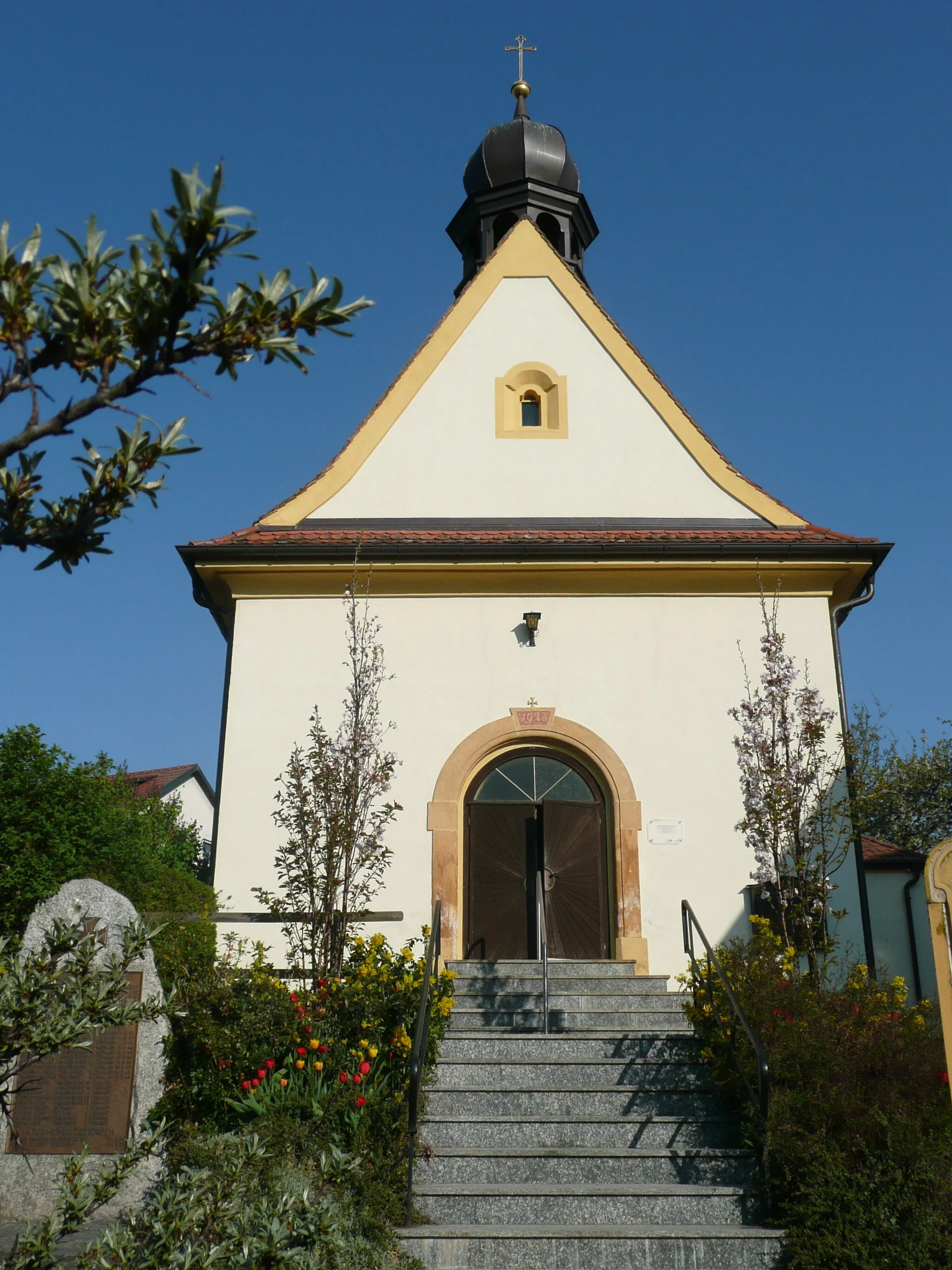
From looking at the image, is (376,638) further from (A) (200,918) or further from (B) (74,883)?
(B) (74,883)

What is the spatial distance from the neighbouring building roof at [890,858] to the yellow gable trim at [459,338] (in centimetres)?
543

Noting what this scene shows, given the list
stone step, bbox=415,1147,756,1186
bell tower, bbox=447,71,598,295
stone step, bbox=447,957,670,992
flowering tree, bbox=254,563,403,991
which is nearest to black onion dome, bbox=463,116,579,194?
bell tower, bbox=447,71,598,295

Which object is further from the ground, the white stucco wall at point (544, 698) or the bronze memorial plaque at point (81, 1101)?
the white stucco wall at point (544, 698)

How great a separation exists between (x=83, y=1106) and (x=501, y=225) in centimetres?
1298

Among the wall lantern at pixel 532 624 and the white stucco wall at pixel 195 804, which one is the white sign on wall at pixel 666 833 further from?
the white stucco wall at pixel 195 804

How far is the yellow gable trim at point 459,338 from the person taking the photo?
42.7 ft

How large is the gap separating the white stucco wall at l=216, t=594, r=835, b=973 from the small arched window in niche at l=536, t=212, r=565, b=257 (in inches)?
275

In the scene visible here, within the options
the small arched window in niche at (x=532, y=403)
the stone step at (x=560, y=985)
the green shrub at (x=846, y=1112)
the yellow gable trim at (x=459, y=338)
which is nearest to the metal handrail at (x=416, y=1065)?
the stone step at (x=560, y=985)

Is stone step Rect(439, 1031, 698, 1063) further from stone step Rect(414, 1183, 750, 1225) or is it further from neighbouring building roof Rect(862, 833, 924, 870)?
neighbouring building roof Rect(862, 833, 924, 870)

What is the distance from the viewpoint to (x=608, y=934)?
37.0 feet

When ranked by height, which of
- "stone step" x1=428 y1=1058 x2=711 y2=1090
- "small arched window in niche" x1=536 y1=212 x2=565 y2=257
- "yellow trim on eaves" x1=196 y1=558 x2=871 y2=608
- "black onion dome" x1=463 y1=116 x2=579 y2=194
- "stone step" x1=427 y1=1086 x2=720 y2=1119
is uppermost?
"black onion dome" x1=463 y1=116 x2=579 y2=194

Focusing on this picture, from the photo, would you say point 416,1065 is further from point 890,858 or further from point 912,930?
point 890,858

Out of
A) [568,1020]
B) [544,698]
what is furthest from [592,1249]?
[544,698]

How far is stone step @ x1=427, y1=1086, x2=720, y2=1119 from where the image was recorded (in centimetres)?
786
